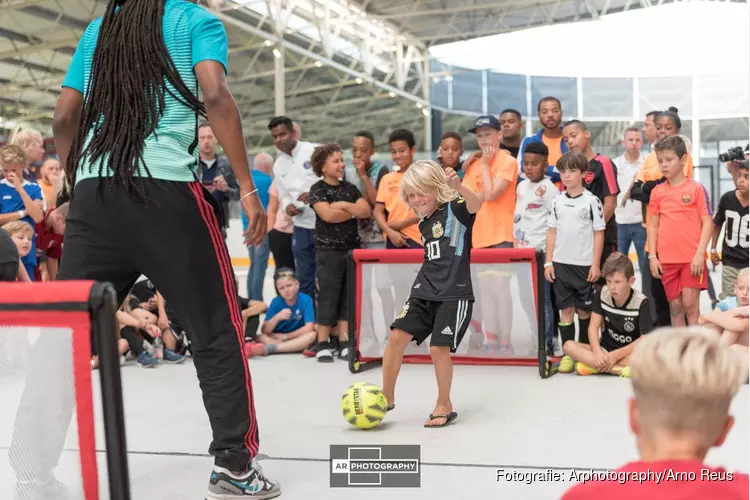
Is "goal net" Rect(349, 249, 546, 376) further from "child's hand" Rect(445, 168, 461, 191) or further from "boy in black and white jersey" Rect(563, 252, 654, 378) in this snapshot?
"child's hand" Rect(445, 168, 461, 191)

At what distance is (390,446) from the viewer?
3.07 meters

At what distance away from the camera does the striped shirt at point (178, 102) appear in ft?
7.61

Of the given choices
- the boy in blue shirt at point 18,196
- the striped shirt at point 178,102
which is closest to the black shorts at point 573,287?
the striped shirt at point 178,102

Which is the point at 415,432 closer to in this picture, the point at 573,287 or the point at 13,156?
the point at 573,287

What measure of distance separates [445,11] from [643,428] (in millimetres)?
19583

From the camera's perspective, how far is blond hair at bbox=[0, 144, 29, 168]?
5.45 metres

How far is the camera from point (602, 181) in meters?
5.25

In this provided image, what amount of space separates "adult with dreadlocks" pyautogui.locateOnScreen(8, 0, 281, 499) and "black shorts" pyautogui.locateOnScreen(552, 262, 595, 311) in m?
2.96

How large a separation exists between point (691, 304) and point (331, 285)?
2.25 metres

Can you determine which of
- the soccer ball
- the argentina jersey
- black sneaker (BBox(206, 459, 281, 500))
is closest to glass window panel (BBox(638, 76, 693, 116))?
the argentina jersey

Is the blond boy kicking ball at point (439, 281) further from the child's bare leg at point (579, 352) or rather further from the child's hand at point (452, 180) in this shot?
the child's bare leg at point (579, 352)

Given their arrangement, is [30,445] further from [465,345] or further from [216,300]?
[465,345]

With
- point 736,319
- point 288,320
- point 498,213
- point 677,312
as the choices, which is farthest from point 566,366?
point 288,320

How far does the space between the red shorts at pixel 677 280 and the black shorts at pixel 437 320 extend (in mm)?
1905
